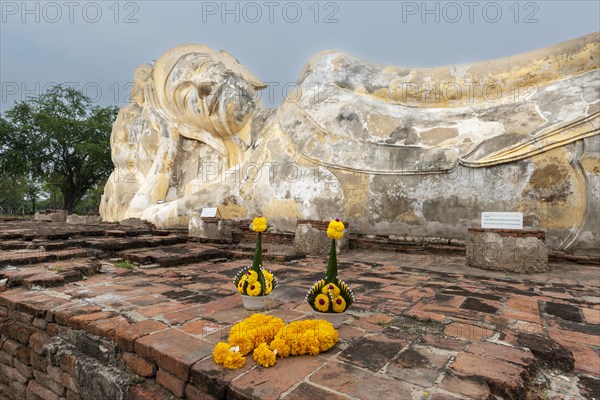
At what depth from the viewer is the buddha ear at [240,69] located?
8.99 m

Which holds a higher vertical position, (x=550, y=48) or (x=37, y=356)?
(x=550, y=48)

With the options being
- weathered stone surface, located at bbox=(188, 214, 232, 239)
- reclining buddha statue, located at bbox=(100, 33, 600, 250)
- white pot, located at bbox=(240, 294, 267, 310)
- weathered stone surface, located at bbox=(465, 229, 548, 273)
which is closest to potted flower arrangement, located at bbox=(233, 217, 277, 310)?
white pot, located at bbox=(240, 294, 267, 310)

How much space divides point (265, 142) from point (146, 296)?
14.2ft

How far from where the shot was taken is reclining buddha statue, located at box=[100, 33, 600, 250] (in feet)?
14.3

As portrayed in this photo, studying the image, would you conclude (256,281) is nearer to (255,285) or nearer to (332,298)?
(255,285)

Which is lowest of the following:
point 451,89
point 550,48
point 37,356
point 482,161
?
point 37,356

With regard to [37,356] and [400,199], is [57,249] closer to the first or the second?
[37,356]

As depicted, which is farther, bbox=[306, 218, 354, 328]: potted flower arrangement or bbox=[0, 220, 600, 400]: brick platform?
bbox=[306, 218, 354, 328]: potted flower arrangement

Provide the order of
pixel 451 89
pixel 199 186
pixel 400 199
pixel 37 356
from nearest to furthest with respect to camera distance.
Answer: pixel 37 356
pixel 400 199
pixel 451 89
pixel 199 186

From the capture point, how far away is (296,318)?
7.56ft

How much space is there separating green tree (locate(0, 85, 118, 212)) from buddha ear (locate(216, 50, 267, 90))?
35.3 ft

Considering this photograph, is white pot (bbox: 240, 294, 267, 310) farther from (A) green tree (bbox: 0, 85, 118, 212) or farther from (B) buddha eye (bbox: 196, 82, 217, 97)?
(A) green tree (bbox: 0, 85, 118, 212)

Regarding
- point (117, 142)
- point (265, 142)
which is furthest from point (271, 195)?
point (117, 142)

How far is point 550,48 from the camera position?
209 inches
